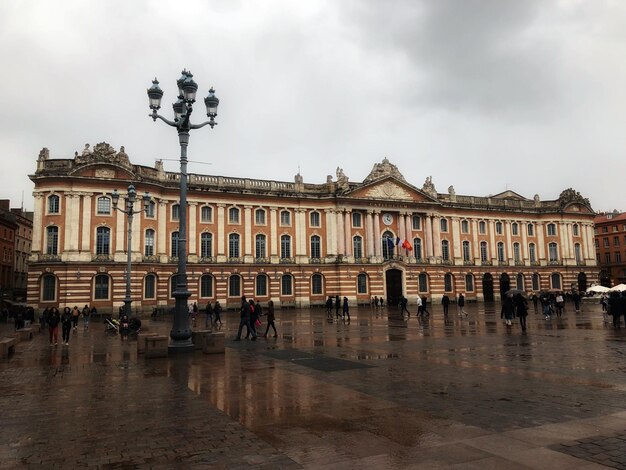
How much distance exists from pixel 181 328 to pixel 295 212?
40.7 m

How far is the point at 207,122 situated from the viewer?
1794cm

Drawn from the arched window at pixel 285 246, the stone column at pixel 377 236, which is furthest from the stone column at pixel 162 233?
the stone column at pixel 377 236

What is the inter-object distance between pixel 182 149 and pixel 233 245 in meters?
36.5

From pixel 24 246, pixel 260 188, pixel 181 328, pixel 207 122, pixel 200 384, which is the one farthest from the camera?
pixel 24 246

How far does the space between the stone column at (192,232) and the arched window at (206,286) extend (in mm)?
2192

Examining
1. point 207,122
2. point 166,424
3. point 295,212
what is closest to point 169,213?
point 295,212

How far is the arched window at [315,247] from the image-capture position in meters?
56.8

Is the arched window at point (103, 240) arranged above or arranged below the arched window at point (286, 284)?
above

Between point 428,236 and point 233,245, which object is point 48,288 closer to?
point 233,245

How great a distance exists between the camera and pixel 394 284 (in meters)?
59.0

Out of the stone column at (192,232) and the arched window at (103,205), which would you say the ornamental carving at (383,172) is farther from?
the arched window at (103,205)

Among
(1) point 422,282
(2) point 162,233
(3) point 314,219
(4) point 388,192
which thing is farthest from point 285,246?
(1) point 422,282

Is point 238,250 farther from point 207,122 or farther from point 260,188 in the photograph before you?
point 207,122

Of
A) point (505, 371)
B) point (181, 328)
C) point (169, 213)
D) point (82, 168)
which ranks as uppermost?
point (82, 168)
